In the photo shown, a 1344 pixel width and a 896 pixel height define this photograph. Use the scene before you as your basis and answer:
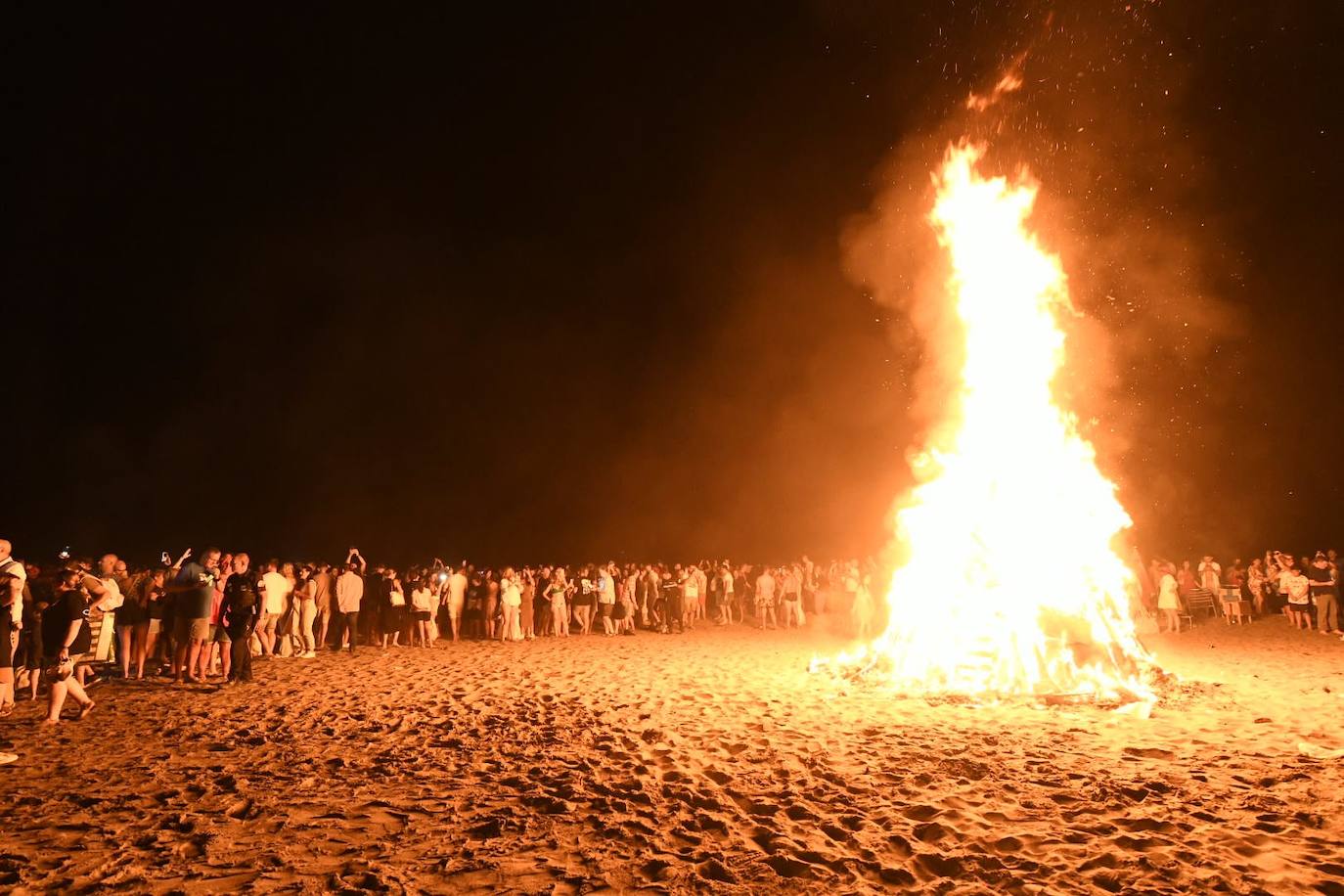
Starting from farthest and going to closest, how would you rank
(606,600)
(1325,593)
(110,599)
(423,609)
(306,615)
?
1. (606,600)
2. (1325,593)
3. (423,609)
4. (306,615)
5. (110,599)

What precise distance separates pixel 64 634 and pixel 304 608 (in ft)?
22.0

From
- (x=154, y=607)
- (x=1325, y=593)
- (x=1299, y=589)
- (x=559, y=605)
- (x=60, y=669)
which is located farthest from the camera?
(x=559, y=605)

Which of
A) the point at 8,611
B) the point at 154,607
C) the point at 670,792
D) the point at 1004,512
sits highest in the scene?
the point at 1004,512

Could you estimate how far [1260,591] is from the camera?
789 inches

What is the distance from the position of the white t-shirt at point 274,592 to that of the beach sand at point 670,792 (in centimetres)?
325

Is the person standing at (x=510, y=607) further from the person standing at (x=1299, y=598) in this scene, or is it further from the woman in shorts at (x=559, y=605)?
the person standing at (x=1299, y=598)

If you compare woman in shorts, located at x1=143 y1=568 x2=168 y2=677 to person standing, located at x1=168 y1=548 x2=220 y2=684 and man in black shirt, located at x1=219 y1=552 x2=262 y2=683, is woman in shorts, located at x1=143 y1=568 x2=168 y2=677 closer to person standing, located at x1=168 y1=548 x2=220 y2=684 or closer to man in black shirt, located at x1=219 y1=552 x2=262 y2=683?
person standing, located at x1=168 y1=548 x2=220 y2=684

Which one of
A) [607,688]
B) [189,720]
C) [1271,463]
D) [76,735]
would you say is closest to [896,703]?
[607,688]

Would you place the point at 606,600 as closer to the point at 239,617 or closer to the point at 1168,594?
the point at 239,617

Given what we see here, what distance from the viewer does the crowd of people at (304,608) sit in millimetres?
8945

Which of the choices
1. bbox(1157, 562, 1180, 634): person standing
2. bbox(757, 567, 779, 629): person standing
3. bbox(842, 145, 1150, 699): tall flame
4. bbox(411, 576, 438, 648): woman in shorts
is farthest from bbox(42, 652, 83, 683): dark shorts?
bbox(1157, 562, 1180, 634): person standing

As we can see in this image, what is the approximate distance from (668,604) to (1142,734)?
14.2 meters

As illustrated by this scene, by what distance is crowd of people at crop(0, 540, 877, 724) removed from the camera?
895cm

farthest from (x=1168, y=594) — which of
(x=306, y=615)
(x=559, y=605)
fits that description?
(x=306, y=615)
